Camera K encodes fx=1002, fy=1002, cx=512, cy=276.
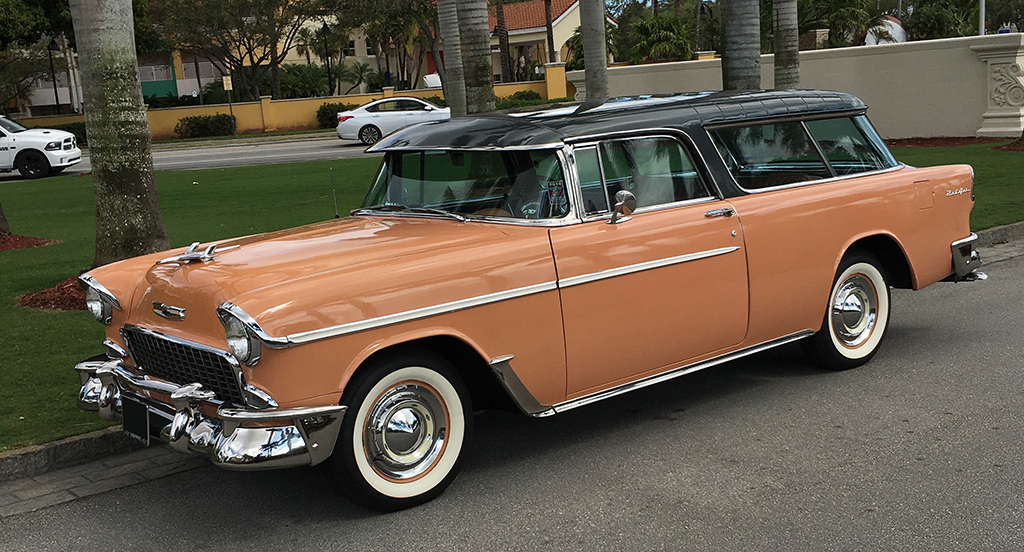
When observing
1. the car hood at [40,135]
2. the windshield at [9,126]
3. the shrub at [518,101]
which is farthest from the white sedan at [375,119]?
the windshield at [9,126]

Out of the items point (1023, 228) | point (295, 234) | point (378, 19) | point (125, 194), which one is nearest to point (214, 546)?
point (295, 234)

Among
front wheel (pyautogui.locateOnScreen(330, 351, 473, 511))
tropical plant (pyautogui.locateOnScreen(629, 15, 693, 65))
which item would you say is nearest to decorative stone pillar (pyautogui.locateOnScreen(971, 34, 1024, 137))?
front wheel (pyautogui.locateOnScreen(330, 351, 473, 511))

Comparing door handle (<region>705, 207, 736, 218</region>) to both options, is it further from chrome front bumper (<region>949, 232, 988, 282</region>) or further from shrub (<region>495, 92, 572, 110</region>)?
shrub (<region>495, 92, 572, 110</region>)

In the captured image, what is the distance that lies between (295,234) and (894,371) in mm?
3696

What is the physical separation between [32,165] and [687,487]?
2451cm

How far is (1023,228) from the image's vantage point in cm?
1039

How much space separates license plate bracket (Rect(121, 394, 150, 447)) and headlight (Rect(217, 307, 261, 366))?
2.33 ft

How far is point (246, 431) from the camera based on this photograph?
3.96m

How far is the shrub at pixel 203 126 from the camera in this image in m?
42.1

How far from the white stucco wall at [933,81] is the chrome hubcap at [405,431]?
18201 mm

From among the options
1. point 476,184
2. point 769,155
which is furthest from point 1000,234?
point 476,184

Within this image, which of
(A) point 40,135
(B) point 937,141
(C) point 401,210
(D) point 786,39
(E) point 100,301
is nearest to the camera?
(E) point 100,301

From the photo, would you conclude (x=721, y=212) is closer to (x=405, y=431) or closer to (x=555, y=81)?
(x=405, y=431)

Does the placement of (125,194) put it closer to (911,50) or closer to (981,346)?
(981,346)
